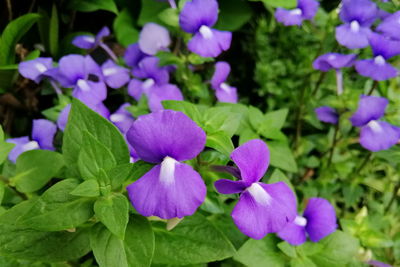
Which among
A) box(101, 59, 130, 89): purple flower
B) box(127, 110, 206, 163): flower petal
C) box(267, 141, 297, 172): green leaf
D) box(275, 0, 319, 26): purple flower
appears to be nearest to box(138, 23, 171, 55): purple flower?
box(101, 59, 130, 89): purple flower

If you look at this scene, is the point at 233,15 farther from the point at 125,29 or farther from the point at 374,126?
the point at 374,126

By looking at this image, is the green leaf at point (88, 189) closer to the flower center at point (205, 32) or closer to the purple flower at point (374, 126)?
the flower center at point (205, 32)

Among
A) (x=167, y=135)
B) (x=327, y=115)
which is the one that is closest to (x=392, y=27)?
(x=327, y=115)

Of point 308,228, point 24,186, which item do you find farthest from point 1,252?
point 308,228

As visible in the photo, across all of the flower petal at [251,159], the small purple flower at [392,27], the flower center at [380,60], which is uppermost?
the small purple flower at [392,27]

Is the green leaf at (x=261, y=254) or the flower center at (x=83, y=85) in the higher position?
the flower center at (x=83, y=85)

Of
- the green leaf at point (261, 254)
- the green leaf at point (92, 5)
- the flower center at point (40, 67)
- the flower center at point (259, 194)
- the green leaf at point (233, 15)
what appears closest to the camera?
the flower center at point (259, 194)

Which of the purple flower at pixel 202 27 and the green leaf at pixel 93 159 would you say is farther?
the purple flower at pixel 202 27

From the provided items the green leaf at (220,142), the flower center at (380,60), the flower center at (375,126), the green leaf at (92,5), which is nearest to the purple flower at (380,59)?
the flower center at (380,60)
